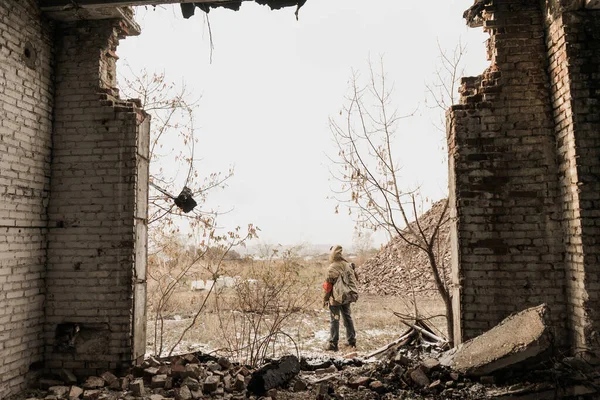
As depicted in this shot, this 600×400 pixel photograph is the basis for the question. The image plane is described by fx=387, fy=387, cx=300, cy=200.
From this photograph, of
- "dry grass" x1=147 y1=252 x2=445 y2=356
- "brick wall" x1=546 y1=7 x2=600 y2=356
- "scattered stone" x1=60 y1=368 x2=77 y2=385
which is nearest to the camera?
"brick wall" x1=546 y1=7 x2=600 y2=356

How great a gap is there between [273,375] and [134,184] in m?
2.74

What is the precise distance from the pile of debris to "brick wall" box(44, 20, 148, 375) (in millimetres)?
403

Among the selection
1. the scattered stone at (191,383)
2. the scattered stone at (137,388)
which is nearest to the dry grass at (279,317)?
the scattered stone at (191,383)

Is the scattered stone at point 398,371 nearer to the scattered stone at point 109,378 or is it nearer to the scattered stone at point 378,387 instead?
the scattered stone at point 378,387

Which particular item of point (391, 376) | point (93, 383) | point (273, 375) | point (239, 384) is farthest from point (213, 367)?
point (391, 376)

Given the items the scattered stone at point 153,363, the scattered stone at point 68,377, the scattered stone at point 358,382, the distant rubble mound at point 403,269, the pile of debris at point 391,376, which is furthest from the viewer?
the distant rubble mound at point 403,269

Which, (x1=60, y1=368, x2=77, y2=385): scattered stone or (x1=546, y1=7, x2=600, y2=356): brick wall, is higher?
(x1=546, y1=7, x2=600, y2=356): brick wall

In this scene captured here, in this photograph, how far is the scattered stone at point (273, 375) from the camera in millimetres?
4168

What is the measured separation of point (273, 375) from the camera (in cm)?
429

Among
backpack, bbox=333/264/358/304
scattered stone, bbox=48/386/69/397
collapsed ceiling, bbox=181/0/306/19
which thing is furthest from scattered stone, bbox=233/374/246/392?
collapsed ceiling, bbox=181/0/306/19

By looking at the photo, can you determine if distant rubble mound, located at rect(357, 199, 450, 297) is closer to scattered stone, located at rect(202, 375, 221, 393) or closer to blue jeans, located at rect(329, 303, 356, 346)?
blue jeans, located at rect(329, 303, 356, 346)

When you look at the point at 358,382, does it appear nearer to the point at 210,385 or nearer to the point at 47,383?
the point at 210,385

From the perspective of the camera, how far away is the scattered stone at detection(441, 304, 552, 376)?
347 centimetres

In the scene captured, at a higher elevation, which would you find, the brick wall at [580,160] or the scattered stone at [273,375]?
the brick wall at [580,160]
